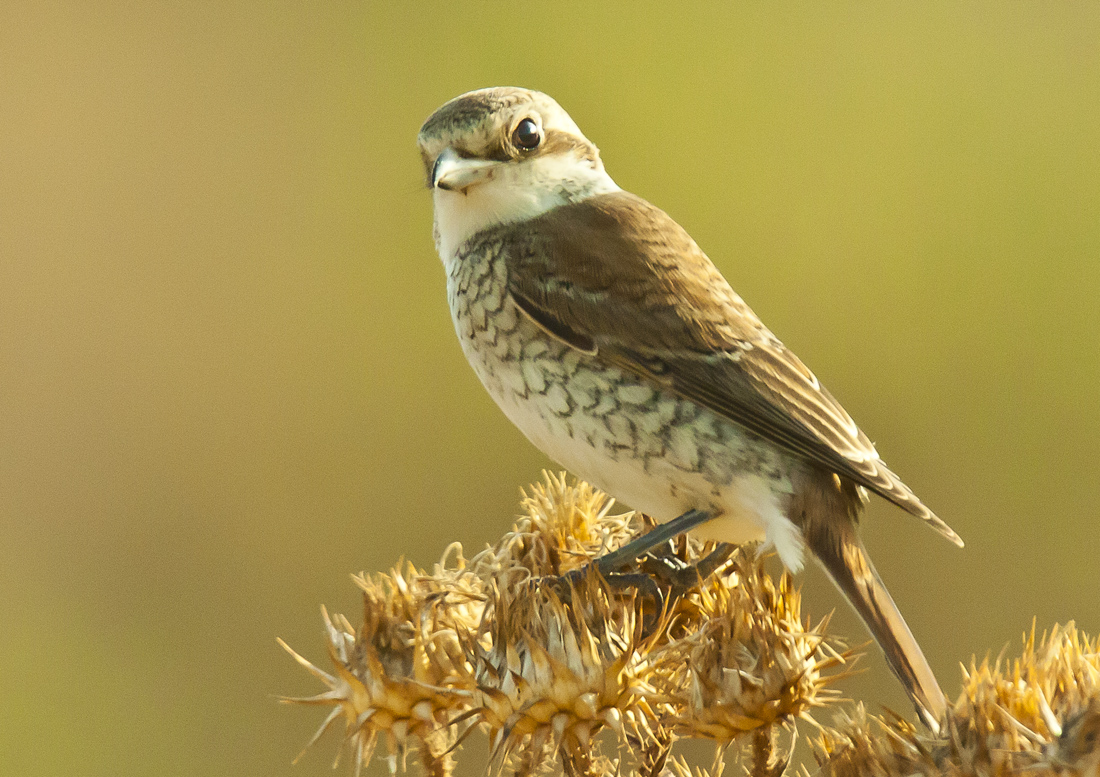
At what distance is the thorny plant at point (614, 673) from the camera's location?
194 cm

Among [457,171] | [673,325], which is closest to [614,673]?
[673,325]

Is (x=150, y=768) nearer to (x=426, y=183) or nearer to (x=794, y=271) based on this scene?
(x=426, y=183)

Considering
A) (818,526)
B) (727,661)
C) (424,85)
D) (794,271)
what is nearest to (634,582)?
(727,661)

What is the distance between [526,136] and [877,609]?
1470 millimetres

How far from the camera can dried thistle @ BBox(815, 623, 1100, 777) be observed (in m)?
1.77

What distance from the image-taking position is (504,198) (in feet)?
9.90

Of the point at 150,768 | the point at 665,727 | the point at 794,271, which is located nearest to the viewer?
the point at 665,727

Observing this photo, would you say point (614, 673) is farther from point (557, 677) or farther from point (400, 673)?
point (400, 673)

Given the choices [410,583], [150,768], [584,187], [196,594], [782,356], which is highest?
[584,187]

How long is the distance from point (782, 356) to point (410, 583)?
1055mm

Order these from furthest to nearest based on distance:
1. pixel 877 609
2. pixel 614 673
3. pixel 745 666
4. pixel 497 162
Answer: pixel 497 162 → pixel 877 609 → pixel 745 666 → pixel 614 673

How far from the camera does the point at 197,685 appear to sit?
186 inches

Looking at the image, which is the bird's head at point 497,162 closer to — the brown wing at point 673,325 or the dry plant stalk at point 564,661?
the brown wing at point 673,325

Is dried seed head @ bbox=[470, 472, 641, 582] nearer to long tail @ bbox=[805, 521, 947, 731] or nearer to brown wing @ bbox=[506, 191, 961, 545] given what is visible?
brown wing @ bbox=[506, 191, 961, 545]
